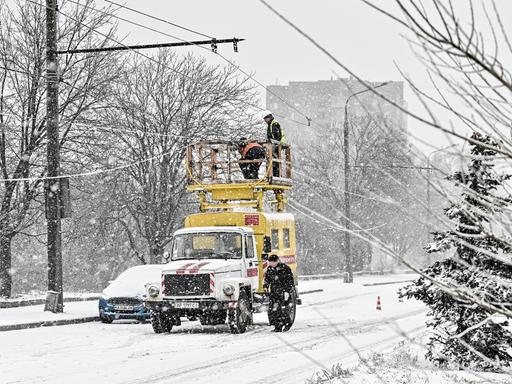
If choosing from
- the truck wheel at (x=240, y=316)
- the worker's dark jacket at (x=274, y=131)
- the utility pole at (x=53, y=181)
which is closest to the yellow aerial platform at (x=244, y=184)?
the worker's dark jacket at (x=274, y=131)

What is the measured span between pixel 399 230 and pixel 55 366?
57.0 m

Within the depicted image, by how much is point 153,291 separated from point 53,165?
15.0ft

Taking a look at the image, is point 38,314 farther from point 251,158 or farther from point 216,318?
point 251,158

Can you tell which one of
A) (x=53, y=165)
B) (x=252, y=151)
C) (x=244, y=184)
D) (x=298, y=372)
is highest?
(x=252, y=151)

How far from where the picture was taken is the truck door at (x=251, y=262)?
67.4 feet

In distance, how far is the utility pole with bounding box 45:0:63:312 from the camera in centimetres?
2181

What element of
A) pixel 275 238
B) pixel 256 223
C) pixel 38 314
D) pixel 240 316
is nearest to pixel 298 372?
pixel 240 316

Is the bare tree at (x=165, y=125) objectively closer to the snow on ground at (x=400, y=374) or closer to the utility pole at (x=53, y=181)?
the utility pole at (x=53, y=181)

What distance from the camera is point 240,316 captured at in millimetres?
18797

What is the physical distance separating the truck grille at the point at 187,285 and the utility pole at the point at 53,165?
377 cm

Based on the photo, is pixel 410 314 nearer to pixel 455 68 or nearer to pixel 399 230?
pixel 455 68

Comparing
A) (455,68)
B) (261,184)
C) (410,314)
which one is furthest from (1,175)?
(455,68)

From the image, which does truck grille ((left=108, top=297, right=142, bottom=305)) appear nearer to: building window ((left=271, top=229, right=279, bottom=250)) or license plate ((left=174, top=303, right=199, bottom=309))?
license plate ((left=174, top=303, right=199, bottom=309))

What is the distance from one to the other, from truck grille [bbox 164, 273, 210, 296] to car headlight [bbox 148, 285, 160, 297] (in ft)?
0.57
